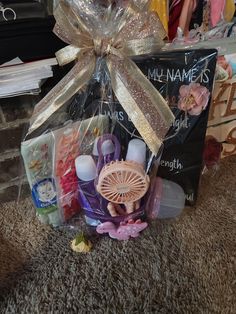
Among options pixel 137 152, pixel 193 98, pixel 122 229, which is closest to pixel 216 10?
pixel 193 98

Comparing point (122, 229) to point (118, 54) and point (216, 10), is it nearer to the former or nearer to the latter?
point (118, 54)

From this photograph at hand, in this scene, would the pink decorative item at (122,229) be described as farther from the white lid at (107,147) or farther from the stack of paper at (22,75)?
the stack of paper at (22,75)

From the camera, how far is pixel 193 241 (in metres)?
0.66

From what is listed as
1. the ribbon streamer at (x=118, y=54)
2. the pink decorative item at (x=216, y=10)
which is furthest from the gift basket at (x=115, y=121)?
the pink decorative item at (x=216, y=10)

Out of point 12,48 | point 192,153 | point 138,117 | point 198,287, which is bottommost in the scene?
point 198,287

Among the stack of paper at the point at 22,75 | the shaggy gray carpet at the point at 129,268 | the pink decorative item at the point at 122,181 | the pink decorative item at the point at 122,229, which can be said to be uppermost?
the stack of paper at the point at 22,75

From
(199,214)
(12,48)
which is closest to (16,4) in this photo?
(12,48)

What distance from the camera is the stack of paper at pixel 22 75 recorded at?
0.63 meters

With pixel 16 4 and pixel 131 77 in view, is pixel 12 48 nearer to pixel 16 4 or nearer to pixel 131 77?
pixel 16 4

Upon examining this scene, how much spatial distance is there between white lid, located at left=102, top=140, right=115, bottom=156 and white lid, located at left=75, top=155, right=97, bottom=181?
0.09ft

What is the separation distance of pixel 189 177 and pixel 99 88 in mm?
272

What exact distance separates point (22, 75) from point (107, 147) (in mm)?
216

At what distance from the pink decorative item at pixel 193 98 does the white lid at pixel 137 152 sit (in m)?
0.12

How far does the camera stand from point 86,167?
0.61 m
